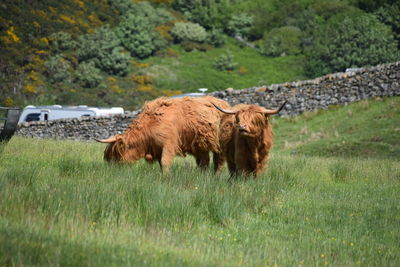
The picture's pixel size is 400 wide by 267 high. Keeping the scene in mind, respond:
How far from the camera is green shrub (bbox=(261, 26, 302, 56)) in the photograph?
188 feet

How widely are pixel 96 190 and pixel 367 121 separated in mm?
16568

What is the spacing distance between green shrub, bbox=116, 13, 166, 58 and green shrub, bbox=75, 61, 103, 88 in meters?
8.73

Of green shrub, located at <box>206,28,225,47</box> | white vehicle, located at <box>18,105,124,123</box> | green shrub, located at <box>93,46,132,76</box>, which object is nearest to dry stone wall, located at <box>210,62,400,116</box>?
white vehicle, located at <box>18,105,124,123</box>

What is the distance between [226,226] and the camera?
23.3 ft

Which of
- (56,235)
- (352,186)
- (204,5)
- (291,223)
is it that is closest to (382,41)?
(204,5)

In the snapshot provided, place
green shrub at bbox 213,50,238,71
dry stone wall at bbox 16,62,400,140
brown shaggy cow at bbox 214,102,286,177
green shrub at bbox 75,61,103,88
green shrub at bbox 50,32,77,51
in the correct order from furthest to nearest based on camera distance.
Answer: green shrub at bbox 213,50,238,71 → green shrub at bbox 50,32,77,51 → green shrub at bbox 75,61,103,88 → dry stone wall at bbox 16,62,400,140 → brown shaggy cow at bbox 214,102,286,177

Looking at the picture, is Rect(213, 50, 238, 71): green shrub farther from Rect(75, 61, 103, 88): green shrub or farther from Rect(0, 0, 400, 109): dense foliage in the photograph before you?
Rect(75, 61, 103, 88): green shrub

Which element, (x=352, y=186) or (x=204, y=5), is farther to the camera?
(x=204, y=5)

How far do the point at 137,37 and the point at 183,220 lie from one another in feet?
159

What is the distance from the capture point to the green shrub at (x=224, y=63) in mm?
54594

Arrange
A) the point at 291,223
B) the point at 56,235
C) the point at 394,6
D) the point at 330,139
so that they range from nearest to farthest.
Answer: the point at 56,235
the point at 291,223
the point at 330,139
the point at 394,6

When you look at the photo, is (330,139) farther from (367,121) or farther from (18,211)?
(18,211)

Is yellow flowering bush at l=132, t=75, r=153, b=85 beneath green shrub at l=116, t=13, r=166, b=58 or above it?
beneath

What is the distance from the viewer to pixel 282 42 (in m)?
57.8
